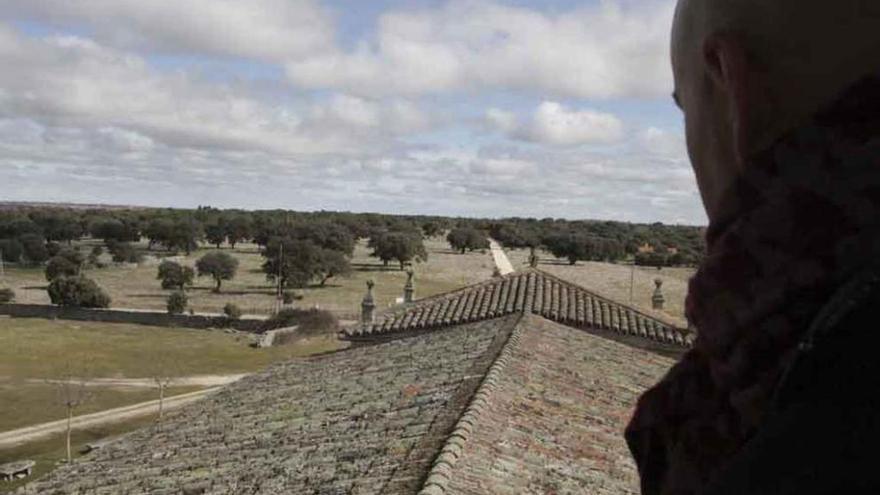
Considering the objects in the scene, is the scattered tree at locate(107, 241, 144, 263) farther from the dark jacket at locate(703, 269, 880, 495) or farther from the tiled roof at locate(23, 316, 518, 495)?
the dark jacket at locate(703, 269, 880, 495)

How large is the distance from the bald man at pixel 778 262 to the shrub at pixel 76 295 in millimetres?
52903

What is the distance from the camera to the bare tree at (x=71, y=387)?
2955 cm

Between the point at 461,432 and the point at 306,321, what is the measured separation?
38090 millimetres

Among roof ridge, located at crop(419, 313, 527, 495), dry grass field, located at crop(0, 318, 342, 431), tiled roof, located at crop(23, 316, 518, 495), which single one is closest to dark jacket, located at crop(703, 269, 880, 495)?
roof ridge, located at crop(419, 313, 527, 495)

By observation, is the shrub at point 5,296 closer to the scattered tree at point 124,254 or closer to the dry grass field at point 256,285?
the dry grass field at point 256,285

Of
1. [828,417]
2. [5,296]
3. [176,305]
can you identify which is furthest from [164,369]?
[828,417]

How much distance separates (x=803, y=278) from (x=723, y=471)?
259 millimetres

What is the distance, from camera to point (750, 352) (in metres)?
1.10

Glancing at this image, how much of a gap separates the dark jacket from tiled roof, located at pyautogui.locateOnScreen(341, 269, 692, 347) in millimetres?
14266

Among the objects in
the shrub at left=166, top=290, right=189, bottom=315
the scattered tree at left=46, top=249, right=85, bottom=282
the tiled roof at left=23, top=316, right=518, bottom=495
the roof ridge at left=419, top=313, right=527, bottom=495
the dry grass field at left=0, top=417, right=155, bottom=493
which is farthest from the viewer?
the scattered tree at left=46, top=249, right=85, bottom=282

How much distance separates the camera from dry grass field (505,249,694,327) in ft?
180

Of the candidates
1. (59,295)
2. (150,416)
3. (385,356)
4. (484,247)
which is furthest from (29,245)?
(385,356)

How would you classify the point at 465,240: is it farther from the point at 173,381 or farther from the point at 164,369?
the point at 173,381

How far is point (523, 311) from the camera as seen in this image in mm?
14945
